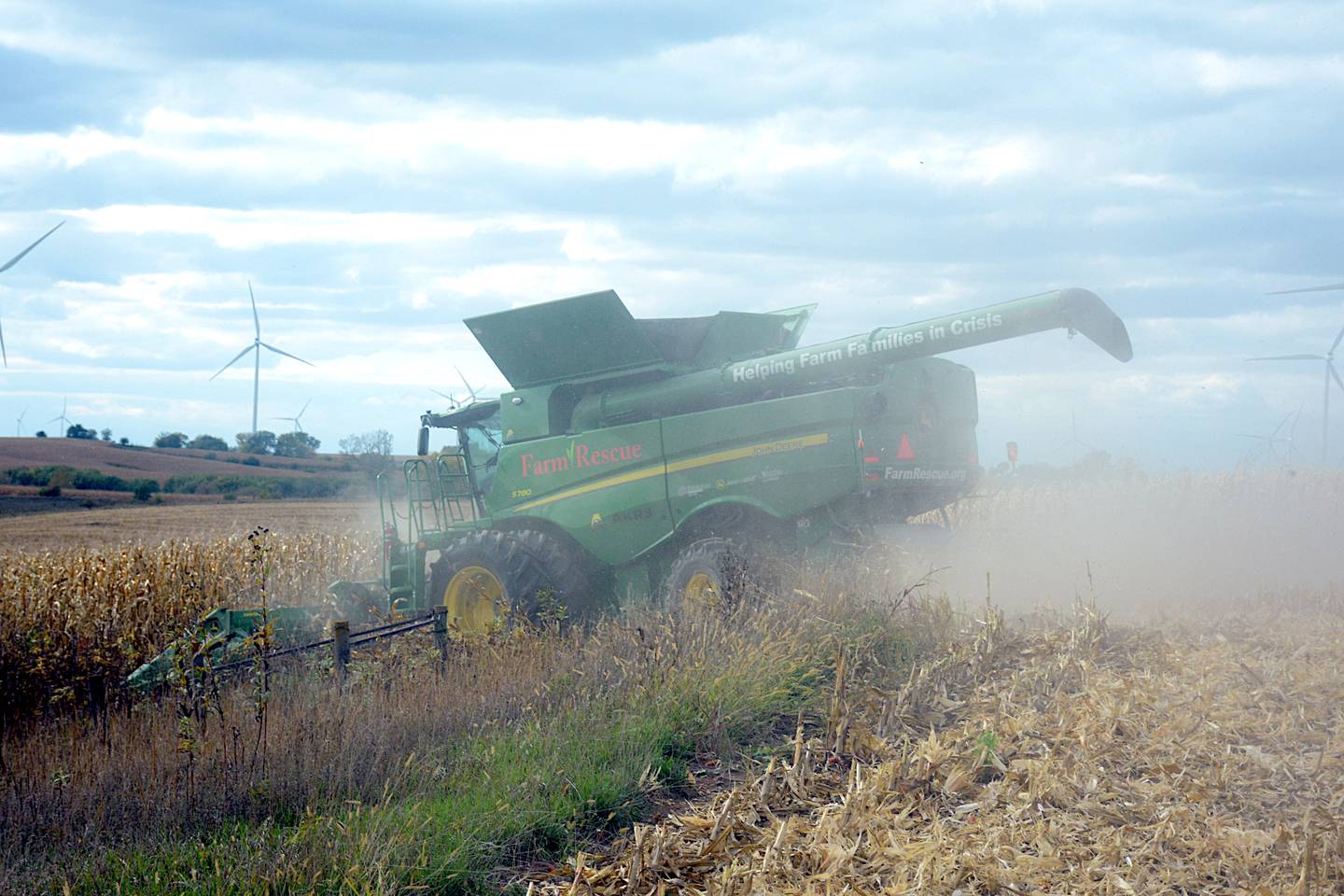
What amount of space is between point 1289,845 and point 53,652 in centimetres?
1081

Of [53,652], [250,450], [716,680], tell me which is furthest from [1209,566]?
[250,450]

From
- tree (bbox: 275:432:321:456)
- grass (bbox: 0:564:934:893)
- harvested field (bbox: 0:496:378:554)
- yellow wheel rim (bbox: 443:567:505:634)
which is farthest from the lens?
tree (bbox: 275:432:321:456)

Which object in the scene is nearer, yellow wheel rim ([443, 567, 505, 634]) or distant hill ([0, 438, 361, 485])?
yellow wheel rim ([443, 567, 505, 634])

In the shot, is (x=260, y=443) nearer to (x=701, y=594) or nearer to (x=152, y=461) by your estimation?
(x=152, y=461)

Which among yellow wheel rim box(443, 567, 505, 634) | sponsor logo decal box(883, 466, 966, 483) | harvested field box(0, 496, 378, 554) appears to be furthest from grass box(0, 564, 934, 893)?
harvested field box(0, 496, 378, 554)

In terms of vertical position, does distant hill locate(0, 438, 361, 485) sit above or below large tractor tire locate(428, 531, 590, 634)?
above

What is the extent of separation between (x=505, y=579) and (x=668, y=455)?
202cm

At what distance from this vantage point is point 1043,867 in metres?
3.83

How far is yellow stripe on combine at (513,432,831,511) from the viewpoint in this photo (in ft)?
29.2

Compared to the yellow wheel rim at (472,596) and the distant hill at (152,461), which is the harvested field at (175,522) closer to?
the distant hill at (152,461)

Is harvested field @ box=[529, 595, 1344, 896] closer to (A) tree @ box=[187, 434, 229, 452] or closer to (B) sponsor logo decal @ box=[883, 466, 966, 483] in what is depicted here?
(B) sponsor logo decal @ box=[883, 466, 966, 483]

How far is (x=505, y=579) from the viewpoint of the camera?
1022 centimetres

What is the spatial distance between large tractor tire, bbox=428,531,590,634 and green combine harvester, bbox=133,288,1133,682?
2 centimetres

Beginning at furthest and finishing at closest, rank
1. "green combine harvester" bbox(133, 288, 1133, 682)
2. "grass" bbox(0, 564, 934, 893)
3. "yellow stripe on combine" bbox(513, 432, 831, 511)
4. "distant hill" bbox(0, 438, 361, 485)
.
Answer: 1. "distant hill" bbox(0, 438, 361, 485)
2. "yellow stripe on combine" bbox(513, 432, 831, 511)
3. "green combine harvester" bbox(133, 288, 1133, 682)
4. "grass" bbox(0, 564, 934, 893)
